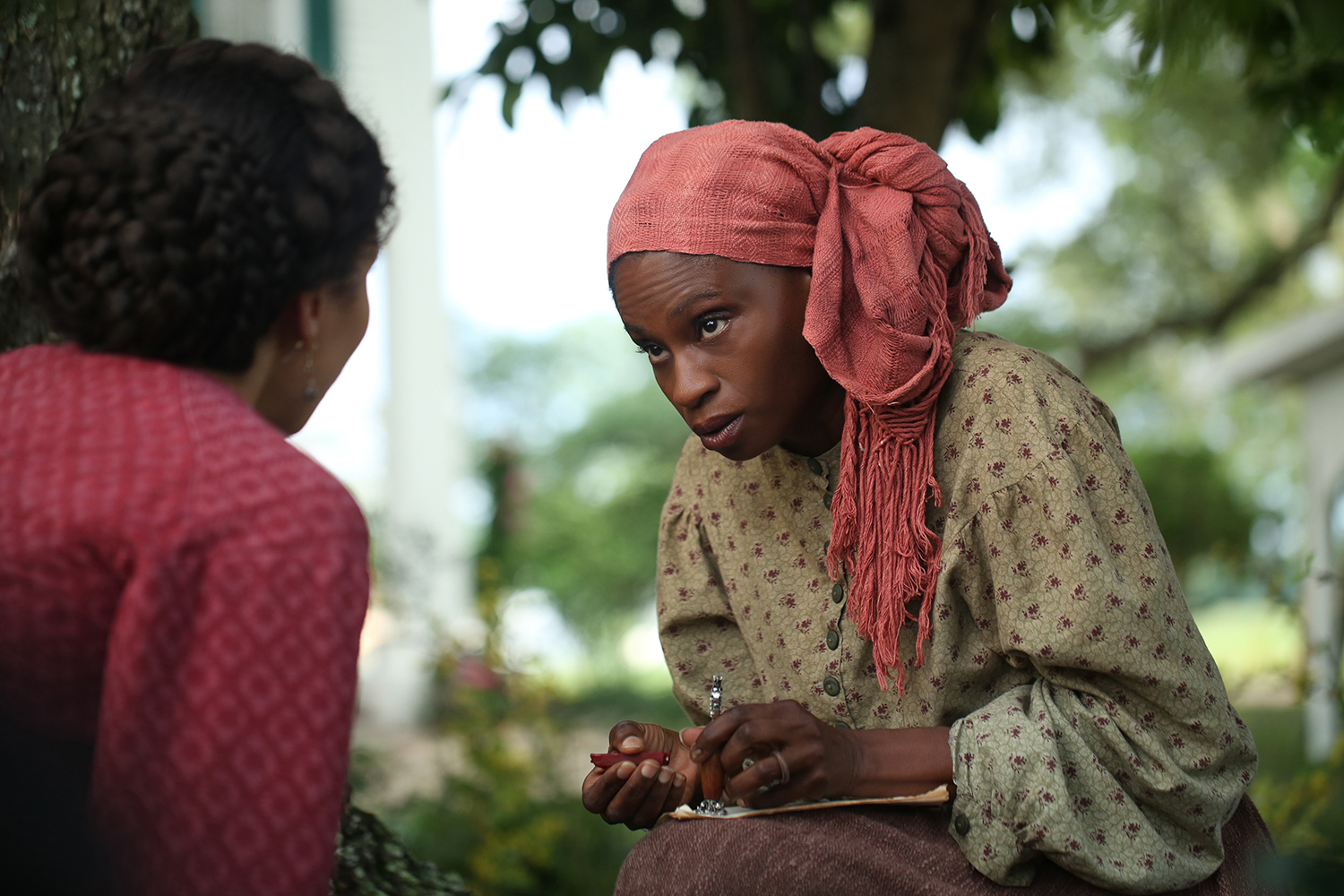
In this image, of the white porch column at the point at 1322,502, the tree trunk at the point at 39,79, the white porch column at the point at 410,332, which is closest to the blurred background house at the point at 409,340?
the white porch column at the point at 410,332

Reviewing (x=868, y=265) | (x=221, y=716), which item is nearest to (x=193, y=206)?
(x=221, y=716)

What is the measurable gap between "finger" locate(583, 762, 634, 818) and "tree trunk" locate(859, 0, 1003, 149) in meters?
2.17

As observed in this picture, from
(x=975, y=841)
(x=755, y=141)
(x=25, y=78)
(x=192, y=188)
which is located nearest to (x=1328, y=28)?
(x=755, y=141)

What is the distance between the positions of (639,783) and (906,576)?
586mm

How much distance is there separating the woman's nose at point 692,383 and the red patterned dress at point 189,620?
75cm

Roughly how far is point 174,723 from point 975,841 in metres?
1.21

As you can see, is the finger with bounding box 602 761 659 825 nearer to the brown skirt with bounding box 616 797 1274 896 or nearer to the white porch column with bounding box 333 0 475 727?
the brown skirt with bounding box 616 797 1274 896

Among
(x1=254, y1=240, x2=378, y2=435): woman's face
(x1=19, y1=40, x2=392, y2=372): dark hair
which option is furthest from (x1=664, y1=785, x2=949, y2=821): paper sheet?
(x1=19, y1=40, x2=392, y2=372): dark hair

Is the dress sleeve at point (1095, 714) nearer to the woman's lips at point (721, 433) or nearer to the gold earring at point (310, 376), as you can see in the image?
the woman's lips at point (721, 433)

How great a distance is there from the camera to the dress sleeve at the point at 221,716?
1.41m

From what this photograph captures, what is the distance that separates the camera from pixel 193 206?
1.50 metres

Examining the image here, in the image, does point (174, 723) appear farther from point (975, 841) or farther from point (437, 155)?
point (437, 155)

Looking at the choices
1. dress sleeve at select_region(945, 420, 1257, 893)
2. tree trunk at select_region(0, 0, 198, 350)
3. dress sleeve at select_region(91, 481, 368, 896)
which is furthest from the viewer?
tree trunk at select_region(0, 0, 198, 350)

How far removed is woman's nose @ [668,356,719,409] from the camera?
2.07 m
